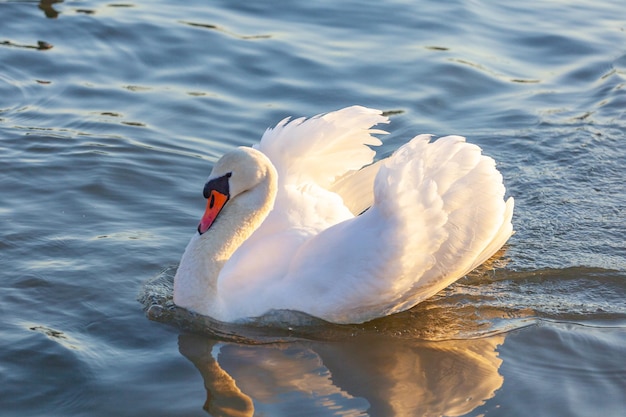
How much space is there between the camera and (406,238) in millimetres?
6340

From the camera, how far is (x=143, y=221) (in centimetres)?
810

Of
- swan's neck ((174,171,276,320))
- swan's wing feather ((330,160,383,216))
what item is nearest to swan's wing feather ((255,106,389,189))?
swan's wing feather ((330,160,383,216))

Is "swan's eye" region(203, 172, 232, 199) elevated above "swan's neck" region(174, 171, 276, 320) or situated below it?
above

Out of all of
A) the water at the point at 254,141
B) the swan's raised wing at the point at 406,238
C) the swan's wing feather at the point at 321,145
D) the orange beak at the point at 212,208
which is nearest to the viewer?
the water at the point at 254,141

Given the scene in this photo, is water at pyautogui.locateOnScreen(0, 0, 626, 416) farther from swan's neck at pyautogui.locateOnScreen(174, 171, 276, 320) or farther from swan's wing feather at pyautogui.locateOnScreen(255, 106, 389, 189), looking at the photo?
swan's wing feather at pyautogui.locateOnScreen(255, 106, 389, 189)

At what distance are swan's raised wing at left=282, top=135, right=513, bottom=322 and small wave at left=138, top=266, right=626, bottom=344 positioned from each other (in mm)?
142

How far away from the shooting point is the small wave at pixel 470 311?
656 cm

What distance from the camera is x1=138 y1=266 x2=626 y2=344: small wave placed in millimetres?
6562

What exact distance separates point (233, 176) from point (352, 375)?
4.39 feet

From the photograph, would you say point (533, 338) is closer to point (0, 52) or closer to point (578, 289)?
point (578, 289)

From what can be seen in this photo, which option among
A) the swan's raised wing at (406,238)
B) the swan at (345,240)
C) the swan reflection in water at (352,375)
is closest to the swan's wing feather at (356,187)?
the swan at (345,240)

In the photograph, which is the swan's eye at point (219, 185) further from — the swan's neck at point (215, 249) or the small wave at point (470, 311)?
the small wave at point (470, 311)

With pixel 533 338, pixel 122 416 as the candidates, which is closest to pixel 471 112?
pixel 533 338

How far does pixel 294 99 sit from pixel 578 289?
4.32 metres
